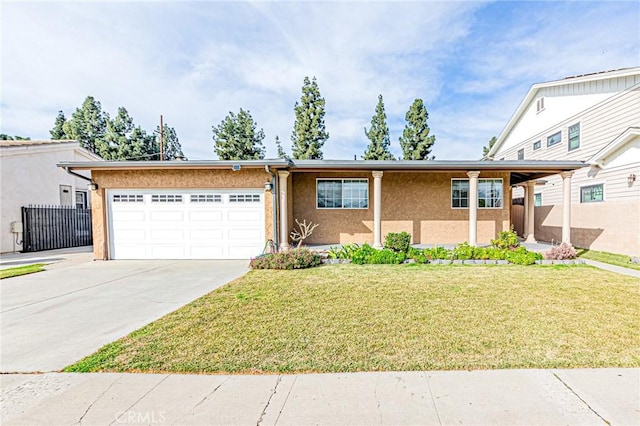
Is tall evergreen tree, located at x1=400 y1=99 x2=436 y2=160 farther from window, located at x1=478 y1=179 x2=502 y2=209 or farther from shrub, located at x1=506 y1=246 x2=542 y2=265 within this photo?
shrub, located at x1=506 y1=246 x2=542 y2=265

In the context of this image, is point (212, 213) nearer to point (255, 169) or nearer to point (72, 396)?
point (255, 169)

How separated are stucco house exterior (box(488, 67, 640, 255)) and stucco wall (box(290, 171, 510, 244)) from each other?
232 centimetres

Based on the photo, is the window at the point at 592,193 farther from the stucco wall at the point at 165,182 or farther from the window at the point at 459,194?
the stucco wall at the point at 165,182

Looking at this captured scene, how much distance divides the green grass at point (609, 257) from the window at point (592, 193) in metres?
2.49

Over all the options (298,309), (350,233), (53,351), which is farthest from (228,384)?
(350,233)

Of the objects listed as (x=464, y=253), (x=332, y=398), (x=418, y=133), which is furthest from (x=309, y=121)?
(x=332, y=398)

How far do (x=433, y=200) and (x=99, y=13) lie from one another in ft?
40.5

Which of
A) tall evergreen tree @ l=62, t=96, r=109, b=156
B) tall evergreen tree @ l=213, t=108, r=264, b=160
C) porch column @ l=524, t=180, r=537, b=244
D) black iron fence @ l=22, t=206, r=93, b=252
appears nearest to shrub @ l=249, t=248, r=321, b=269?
porch column @ l=524, t=180, r=537, b=244

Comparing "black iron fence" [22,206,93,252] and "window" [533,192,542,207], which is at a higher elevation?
"window" [533,192,542,207]

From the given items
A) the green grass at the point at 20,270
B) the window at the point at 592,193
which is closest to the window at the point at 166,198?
the green grass at the point at 20,270

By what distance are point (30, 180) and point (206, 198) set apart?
376 inches

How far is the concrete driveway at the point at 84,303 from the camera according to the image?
3520 mm

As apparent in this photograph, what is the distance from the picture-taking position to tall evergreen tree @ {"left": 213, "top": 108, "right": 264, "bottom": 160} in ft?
94.9

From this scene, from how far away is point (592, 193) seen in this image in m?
12.4
